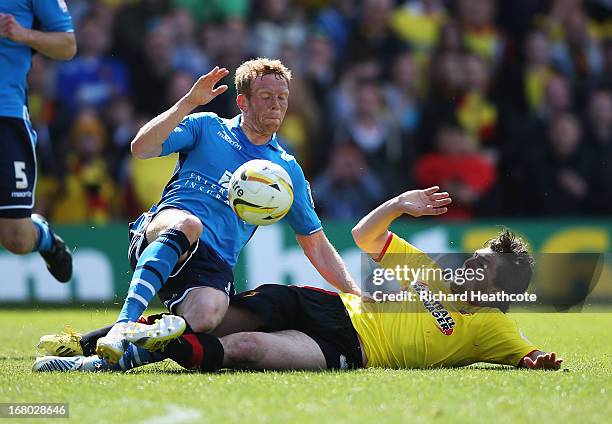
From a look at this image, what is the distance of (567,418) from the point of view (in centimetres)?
427

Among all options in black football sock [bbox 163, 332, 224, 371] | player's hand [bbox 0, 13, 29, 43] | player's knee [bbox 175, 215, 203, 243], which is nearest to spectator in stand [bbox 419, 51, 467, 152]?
player's hand [bbox 0, 13, 29, 43]

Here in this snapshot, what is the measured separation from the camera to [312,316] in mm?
5895

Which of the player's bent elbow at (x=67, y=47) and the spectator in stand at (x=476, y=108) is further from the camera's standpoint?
the spectator in stand at (x=476, y=108)

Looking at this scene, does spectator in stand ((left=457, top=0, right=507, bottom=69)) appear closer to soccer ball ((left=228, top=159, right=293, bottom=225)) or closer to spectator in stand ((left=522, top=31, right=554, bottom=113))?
spectator in stand ((left=522, top=31, right=554, bottom=113))

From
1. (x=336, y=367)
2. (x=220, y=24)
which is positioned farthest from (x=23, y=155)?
(x=220, y=24)

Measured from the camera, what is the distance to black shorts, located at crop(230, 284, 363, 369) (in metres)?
5.84

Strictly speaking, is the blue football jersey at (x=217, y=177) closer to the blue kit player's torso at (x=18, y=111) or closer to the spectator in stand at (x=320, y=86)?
the blue kit player's torso at (x=18, y=111)

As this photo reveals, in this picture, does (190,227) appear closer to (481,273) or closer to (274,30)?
(481,273)

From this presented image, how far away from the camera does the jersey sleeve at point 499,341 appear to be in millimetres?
5801

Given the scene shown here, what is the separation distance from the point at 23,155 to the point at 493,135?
774 centimetres

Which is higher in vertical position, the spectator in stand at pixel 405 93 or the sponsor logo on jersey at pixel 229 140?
the spectator in stand at pixel 405 93

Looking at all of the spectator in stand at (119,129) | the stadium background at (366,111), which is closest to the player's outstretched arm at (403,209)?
the stadium background at (366,111)

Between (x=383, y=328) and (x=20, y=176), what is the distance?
285cm

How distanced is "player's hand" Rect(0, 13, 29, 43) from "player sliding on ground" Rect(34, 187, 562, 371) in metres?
2.34
